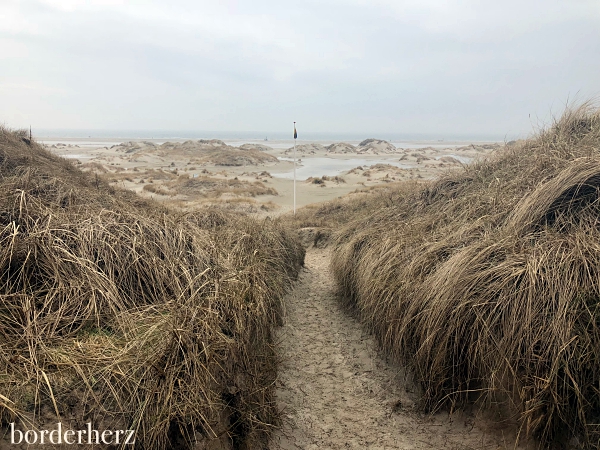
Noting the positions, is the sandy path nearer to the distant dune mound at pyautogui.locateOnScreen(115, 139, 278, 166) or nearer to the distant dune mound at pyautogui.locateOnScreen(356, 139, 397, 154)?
the distant dune mound at pyautogui.locateOnScreen(115, 139, 278, 166)

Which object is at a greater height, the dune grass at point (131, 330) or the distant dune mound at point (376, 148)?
the distant dune mound at point (376, 148)

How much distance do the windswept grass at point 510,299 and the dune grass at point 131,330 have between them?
1.74 m

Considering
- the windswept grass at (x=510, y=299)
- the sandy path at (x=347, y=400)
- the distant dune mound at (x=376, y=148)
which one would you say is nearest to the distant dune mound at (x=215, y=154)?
the distant dune mound at (x=376, y=148)

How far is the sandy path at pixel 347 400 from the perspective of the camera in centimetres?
396

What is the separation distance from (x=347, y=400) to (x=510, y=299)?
2277mm

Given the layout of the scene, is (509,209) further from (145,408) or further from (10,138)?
(10,138)

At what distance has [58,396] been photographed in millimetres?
2688

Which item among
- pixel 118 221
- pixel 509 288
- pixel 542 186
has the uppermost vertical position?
pixel 542 186

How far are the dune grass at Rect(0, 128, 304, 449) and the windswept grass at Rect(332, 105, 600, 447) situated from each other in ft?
5.70

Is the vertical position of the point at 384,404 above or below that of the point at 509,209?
below

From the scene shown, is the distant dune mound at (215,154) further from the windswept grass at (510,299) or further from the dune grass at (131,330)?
the dune grass at (131,330)

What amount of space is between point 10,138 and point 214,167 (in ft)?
118

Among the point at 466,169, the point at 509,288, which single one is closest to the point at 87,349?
the point at 509,288

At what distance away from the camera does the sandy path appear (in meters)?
3.96
